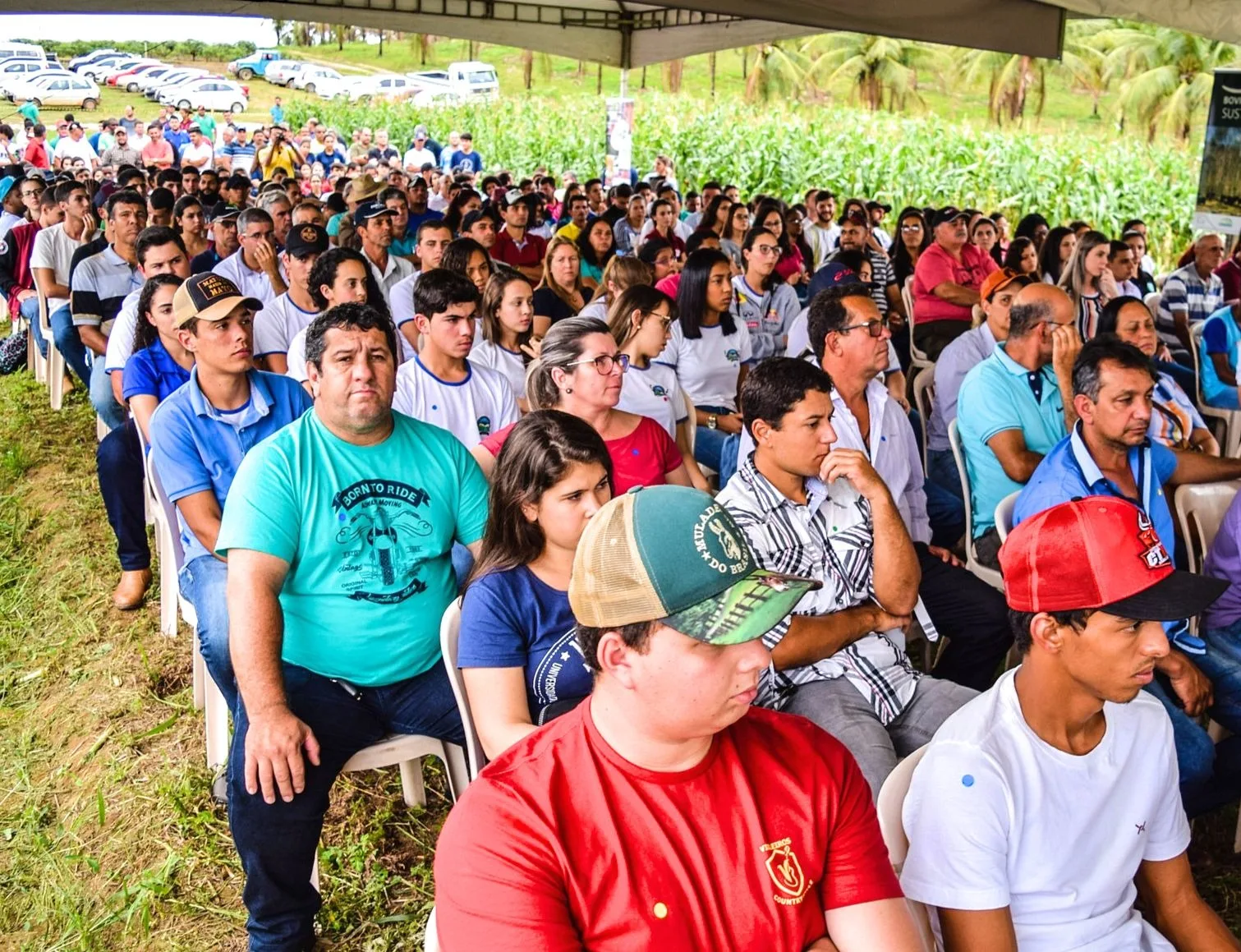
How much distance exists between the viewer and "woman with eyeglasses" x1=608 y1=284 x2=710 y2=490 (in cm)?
471

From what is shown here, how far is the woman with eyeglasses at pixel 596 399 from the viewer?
3645 mm

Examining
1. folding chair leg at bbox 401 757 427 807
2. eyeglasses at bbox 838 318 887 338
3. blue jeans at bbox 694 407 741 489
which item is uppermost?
eyeglasses at bbox 838 318 887 338

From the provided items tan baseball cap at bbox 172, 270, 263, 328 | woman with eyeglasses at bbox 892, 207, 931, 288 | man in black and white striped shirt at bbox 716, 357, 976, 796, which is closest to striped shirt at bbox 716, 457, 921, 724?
man in black and white striped shirt at bbox 716, 357, 976, 796

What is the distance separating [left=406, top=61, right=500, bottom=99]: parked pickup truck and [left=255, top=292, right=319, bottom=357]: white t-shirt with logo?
3516cm

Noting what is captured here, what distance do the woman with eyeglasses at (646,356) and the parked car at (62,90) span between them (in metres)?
32.1

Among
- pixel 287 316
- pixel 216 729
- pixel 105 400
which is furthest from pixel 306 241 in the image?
pixel 216 729

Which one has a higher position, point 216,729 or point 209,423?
point 209,423

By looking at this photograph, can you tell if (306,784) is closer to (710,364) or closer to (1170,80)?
(710,364)

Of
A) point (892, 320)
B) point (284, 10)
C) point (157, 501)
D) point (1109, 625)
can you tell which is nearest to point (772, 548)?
point (1109, 625)

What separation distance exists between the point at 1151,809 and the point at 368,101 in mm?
39753

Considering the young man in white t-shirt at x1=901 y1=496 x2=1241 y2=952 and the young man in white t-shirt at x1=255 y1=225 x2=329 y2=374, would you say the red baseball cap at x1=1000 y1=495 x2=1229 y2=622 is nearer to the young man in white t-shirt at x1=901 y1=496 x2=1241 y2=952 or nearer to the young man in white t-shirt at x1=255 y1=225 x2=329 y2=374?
the young man in white t-shirt at x1=901 y1=496 x2=1241 y2=952

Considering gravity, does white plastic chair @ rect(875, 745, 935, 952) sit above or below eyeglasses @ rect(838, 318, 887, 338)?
below

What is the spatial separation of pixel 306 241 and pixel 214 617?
3.34 metres

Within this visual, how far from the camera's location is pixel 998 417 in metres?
4.04
